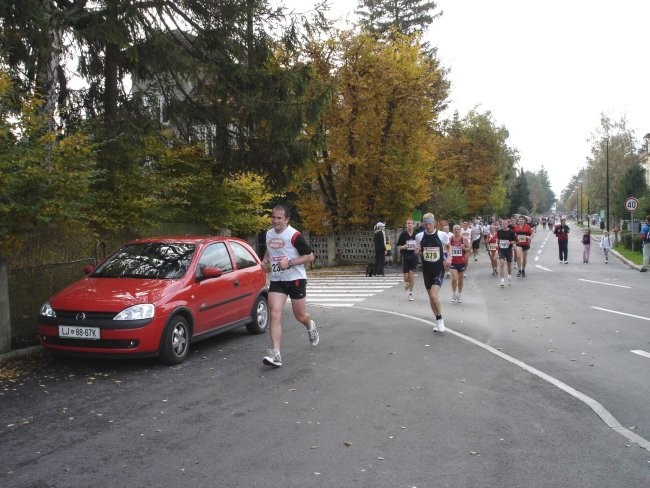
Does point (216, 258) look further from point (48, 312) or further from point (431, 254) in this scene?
point (431, 254)

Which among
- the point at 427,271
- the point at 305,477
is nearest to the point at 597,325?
the point at 427,271

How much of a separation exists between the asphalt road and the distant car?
34 centimetres

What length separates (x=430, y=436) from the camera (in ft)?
16.6

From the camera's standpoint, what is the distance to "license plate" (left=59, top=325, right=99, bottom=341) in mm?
7223

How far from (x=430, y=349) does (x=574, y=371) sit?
201cm

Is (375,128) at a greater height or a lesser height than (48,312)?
greater

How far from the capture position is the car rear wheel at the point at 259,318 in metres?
10.0

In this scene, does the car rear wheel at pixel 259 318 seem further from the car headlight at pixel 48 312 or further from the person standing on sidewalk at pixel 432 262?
the car headlight at pixel 48 312

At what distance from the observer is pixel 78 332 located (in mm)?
7273

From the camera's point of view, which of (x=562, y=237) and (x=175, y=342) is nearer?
(x=175, y=342)

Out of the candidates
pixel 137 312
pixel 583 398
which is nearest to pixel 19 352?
pixel 137 312

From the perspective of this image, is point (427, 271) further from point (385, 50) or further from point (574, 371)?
point (385, 50)

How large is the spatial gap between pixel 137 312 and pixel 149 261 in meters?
1.44

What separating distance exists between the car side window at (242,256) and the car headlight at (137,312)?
2.39 metres
